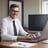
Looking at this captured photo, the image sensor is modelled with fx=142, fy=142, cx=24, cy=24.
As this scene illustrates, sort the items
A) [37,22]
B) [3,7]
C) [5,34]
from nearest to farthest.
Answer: [5,34]
[37,22]
[3,7]

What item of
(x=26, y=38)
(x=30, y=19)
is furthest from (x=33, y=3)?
(x=26, y=38)

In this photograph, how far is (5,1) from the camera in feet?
15.9

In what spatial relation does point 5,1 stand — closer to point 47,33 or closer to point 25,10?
point 25,10

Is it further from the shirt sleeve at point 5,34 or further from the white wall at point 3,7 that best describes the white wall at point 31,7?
the shirt sleeve at point 5,34

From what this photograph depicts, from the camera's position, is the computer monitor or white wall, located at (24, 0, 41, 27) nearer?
the computer monitor

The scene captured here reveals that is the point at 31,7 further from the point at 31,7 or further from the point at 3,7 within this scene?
the point at 3,7

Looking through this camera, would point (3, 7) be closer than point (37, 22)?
No

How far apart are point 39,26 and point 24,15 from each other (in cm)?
175

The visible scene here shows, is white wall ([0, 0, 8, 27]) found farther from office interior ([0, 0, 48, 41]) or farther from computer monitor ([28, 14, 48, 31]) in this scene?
computer monitor ([28, 14, 48, 31])

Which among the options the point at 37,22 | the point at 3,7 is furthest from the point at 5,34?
the point at 3,7

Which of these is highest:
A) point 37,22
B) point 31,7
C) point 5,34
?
point 31,7

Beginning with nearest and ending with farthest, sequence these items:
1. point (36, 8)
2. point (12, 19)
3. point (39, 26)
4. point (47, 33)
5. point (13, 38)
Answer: point (13, 38) < point (47, 33) < point (12, 19) < point (39, 26) < point (36, 8)

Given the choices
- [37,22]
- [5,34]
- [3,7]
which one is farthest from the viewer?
[3,7]

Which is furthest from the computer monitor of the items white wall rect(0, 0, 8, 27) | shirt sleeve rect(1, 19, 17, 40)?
white wall rect(0, 0, 8, 27)
